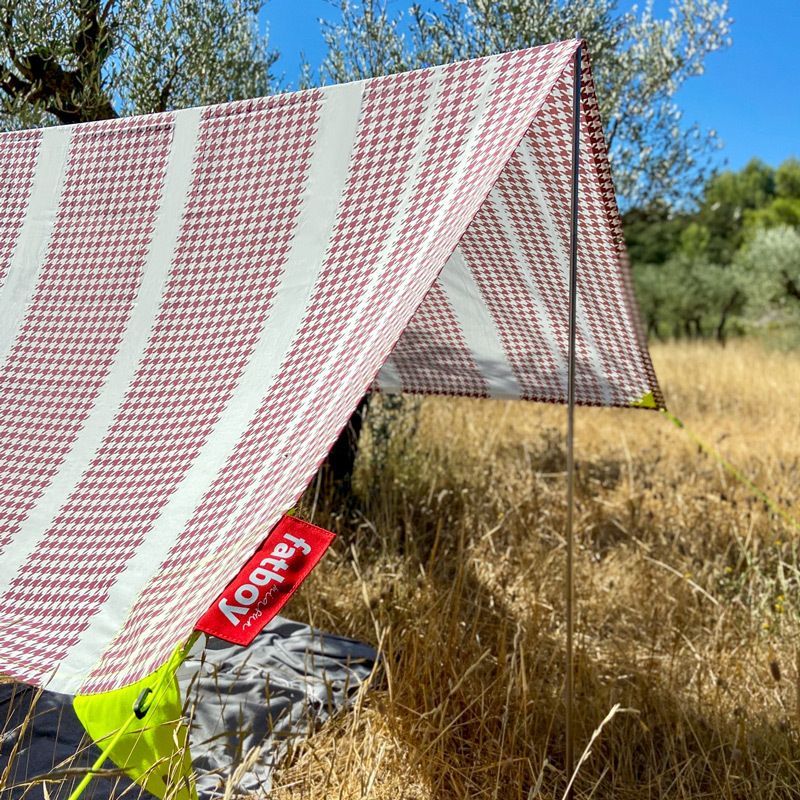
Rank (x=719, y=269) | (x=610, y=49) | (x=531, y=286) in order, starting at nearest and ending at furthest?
(x=531, y=286) → (x=610, y=49) → (x=719, y=269)

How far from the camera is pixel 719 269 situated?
17.1 meters

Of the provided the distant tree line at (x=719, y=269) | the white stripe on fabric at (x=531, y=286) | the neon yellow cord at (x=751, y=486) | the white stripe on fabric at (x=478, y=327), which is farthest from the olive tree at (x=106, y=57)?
the distant tree line at (x=719, y=269)

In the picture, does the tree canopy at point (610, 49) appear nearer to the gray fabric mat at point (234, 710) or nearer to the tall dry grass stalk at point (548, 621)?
the tall dry grass stalk at point (548, 621)

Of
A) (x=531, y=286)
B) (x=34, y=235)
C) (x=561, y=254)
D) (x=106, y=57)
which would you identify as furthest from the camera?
(x=106, y=57)

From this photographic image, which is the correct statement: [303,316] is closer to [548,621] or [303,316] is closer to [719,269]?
[548,621]

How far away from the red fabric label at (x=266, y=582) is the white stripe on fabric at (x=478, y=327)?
4.57 ft

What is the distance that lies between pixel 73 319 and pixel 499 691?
1.56 m

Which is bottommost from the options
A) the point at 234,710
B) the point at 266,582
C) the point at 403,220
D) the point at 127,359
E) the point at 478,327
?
the point at 234,710

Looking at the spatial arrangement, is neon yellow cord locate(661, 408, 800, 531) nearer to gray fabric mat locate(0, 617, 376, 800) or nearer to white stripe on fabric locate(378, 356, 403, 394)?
white stripe on fabric locate(378, 356, 403, 394)

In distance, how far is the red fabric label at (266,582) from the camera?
1.26m

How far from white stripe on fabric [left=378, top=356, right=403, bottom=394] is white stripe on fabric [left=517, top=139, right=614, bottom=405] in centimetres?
86

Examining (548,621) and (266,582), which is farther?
(548,621)

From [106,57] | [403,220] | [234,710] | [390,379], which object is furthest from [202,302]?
[106,57]

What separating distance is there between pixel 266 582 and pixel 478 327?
1.70 meters
